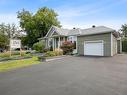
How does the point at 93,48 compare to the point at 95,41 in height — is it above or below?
below

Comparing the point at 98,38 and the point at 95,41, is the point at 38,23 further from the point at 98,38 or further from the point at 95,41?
the point at 98,38

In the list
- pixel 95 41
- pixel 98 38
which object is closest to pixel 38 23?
pixel 95 41

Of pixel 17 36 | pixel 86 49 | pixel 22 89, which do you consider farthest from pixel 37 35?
pixel 22 89

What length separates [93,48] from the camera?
19.5m

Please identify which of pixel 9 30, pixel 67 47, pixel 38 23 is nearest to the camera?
pixel 67 47

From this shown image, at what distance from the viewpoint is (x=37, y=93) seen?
190 inches

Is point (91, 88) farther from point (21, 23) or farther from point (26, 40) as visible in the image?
point (21, 23)

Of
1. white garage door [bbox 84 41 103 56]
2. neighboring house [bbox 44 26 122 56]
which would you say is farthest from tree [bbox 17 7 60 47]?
white garage door [bbox 84 41 103 56]

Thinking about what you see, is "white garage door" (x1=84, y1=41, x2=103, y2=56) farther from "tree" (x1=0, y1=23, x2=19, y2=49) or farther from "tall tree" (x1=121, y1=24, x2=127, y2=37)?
"tree" (x1=0, y1=23, x2=19, y2=49)

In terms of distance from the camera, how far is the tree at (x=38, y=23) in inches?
1347

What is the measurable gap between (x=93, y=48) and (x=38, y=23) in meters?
20.0

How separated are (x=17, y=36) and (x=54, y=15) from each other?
17.3 meters

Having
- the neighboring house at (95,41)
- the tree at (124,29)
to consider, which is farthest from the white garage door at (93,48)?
the tree at (124,29)

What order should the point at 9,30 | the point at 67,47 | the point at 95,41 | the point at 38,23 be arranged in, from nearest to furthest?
the point at 95,41 < the point at 67,47 < the point at 38,23 < the point at 9,30
